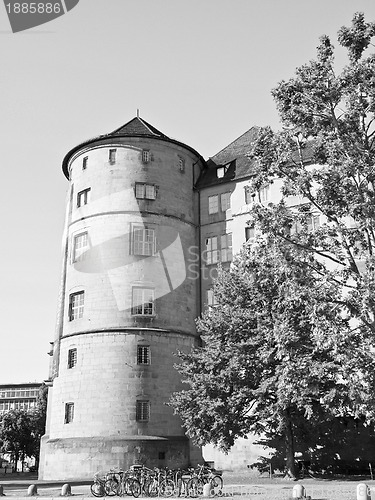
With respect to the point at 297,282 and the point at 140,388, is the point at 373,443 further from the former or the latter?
the point at 297,282

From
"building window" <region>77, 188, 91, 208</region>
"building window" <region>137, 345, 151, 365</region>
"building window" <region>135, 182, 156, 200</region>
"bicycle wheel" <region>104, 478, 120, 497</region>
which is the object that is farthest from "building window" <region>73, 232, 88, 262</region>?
"bicycle wheel" <region>104, 478, 120, 497</region>

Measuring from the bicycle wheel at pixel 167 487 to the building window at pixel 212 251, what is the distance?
22.0 metres

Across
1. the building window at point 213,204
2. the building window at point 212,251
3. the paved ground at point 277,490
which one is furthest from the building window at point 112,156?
the paved ground at point 277,490

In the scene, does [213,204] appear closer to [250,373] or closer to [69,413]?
[250,373]

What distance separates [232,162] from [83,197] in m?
12.4

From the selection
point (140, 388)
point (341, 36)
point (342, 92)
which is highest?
point (341, 36)

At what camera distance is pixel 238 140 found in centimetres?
5056

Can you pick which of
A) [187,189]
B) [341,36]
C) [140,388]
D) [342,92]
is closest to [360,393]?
[342,92]

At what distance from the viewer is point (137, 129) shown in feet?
153

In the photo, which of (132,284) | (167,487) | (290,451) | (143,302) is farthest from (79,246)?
(167,487)

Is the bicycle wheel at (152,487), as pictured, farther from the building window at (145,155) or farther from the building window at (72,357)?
the building window at (145,155)

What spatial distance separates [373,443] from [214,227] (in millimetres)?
19487

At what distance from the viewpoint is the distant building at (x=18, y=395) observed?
11531 cm

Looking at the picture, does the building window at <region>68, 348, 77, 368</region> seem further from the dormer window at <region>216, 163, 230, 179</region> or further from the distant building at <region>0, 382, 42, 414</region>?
the distant building at <region>0, 382, 42, 414</region>
